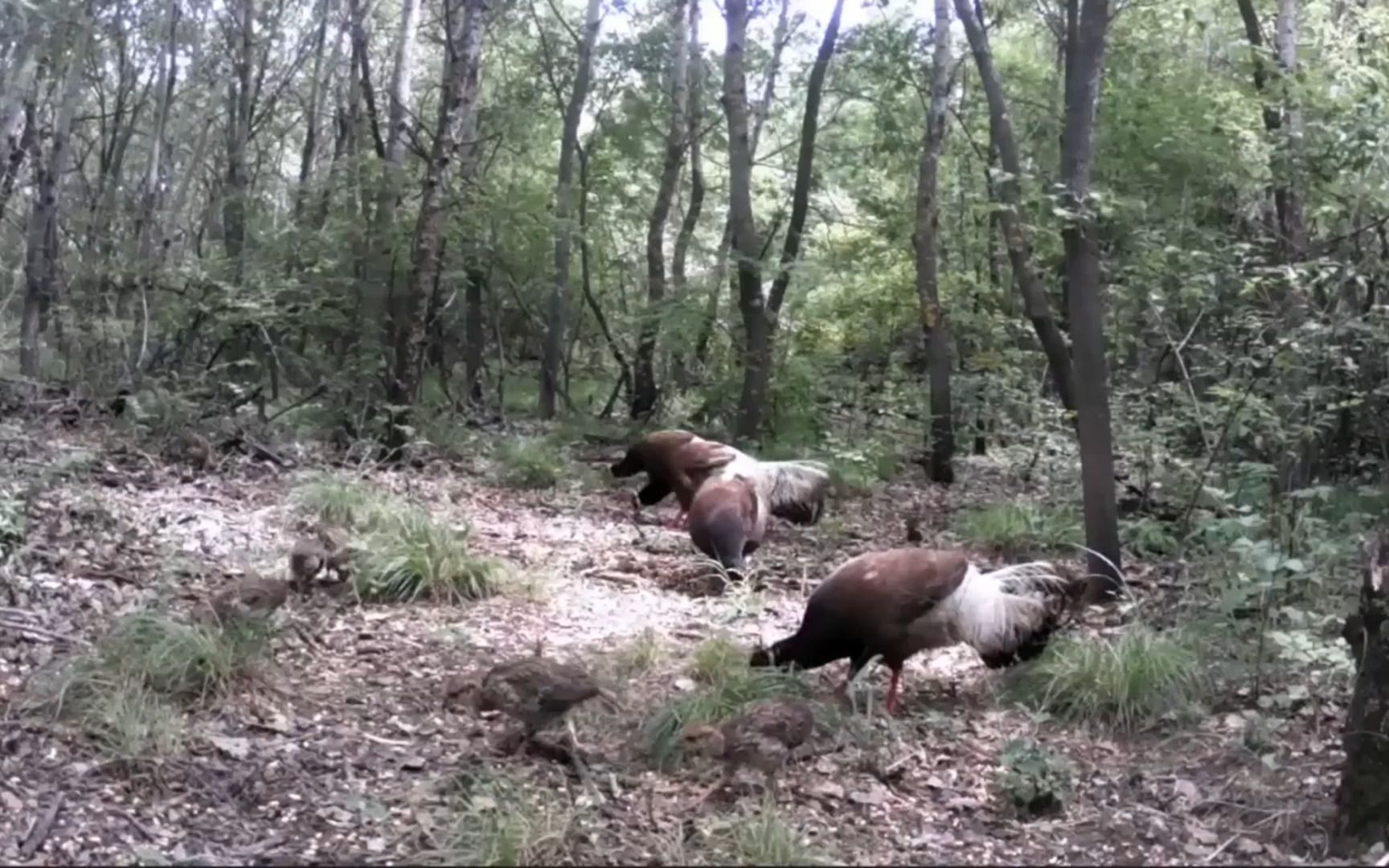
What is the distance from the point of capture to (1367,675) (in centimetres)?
438

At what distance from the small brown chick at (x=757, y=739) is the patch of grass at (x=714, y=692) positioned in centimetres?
31

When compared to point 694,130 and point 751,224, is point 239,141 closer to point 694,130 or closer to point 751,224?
point 694,130

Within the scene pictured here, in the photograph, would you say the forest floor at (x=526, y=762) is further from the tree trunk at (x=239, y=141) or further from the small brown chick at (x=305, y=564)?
the tree trunk at (x=239, y=141)

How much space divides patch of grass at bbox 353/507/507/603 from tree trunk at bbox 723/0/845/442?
5603 millimetres

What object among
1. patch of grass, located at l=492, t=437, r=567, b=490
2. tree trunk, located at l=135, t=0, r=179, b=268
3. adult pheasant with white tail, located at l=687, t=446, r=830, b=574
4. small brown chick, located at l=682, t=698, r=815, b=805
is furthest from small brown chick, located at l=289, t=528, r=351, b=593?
tree trunk, located at l=135, t=0, r=179, b=268

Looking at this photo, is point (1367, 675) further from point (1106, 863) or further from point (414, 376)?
point (414, 376)

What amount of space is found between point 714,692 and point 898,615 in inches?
33.3

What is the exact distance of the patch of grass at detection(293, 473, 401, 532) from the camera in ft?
26.0

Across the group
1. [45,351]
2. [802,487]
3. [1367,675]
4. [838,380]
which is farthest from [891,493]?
[45,351]

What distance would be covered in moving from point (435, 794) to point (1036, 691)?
8.59ft

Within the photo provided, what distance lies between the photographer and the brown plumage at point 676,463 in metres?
9.02

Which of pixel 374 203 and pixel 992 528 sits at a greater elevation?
pixel 374 203

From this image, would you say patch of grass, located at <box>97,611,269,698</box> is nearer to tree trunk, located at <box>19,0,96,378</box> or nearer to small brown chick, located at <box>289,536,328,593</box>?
small brown chick, located at <box>289,536,328,593</box>

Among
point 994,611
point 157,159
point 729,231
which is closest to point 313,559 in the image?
point 994,611
